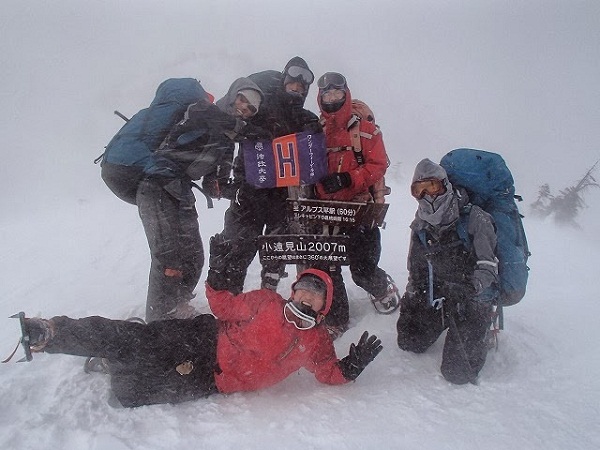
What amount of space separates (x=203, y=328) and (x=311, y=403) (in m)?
1.09

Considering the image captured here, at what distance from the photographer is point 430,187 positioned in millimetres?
3781

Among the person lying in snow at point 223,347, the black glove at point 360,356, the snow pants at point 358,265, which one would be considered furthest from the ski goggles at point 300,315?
the snow pants at point 358,265

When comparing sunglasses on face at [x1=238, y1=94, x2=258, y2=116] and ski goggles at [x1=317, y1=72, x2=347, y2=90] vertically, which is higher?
ski goggles at [x1=317, y1=72, x2=347, y2=90]

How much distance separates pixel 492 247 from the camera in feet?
12.3

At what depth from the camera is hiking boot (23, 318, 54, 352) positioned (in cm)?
281

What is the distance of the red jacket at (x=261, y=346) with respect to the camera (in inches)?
129

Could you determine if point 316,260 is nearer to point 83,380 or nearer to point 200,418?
point 200,418

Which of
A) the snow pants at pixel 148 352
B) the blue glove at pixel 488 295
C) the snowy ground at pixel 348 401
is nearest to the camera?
the snowy ground at pixel 348 401

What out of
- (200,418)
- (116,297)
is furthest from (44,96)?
(200,418)

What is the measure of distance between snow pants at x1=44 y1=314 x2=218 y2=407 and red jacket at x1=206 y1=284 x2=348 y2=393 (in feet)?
0.44

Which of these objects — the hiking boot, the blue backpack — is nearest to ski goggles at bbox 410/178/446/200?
the blue backpack

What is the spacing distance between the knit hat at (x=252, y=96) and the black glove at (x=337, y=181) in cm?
104

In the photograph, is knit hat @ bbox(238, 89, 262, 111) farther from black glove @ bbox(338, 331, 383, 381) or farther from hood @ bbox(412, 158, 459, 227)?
black glove @ bbox(338, 331, 383, 381)

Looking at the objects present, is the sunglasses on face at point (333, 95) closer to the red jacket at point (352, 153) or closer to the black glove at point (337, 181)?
the red jacket at point (352, 153)
